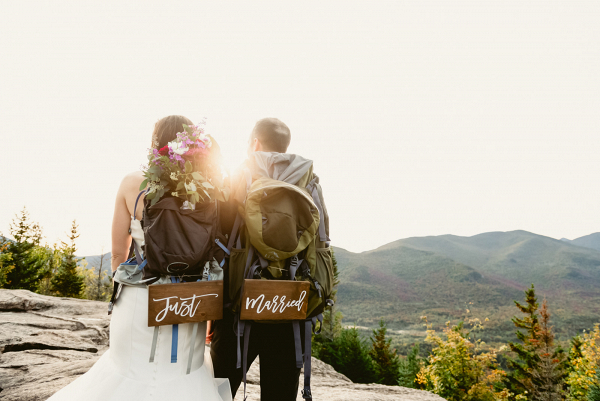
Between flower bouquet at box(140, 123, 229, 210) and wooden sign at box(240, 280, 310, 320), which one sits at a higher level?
flower bouquet at box(140, 123, 229, 210)

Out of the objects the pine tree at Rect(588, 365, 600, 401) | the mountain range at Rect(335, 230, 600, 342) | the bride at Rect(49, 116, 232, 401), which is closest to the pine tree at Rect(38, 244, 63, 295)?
the bride at Rect(49, 116, 232, 401)

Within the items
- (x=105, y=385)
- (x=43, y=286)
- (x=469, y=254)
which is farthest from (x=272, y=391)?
(x=469, y=254)

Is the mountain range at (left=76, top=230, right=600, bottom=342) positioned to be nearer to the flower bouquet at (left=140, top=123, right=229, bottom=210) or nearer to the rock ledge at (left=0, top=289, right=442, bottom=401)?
the rock ledge at (left=0, top=289, right=442, bottom=401)

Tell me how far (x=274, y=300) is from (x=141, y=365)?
823 mm

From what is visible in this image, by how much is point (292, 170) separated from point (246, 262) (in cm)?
60

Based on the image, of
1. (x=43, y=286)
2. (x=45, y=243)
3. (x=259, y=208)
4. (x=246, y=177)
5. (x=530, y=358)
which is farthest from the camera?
(x=45, y=243)

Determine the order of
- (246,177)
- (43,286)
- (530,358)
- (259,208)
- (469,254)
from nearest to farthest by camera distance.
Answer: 1. (259,208)
2. (246,177)
3. (530,358)
4. (43,286)
5. (469,254)

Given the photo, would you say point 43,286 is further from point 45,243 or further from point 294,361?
point 294,361

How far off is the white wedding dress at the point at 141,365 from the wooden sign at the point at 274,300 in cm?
42

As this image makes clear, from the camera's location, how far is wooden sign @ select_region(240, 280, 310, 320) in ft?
5.87

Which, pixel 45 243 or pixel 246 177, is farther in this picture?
pixel 45 243

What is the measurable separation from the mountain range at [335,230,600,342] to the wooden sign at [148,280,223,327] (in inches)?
2631

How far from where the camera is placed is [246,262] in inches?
74.5

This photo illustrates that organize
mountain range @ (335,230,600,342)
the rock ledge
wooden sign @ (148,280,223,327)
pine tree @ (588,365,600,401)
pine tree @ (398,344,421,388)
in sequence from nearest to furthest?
wooden sign @ (148,280,223,327) < the rock ledge < pine tree @ (588,365,600,401) < pine tree @ (398,344,421,388) < mountain range @ (335,230,600,342)
